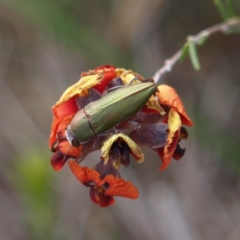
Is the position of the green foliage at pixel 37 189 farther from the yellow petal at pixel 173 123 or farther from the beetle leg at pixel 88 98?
the yellow petal at pixel 173 123

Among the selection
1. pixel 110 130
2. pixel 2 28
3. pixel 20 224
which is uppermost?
pixel 2 28

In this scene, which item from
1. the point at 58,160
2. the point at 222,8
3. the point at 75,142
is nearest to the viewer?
the point at 75,142

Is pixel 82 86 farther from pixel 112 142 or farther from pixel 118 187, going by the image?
pixel 118 187

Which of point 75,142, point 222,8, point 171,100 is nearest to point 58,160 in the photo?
point 75,142

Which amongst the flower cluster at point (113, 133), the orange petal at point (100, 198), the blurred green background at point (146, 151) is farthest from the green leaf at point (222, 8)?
the blurred green background at point (146, 151)

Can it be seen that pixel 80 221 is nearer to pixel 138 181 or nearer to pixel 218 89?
pixel 138 181

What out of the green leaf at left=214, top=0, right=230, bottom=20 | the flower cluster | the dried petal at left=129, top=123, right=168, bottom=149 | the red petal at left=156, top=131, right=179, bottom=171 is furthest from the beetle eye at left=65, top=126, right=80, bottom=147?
the green leaf at left=214, top=0, right=230, bottom=20

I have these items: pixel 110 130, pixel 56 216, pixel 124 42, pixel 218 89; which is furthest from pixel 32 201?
pixel 218 89
